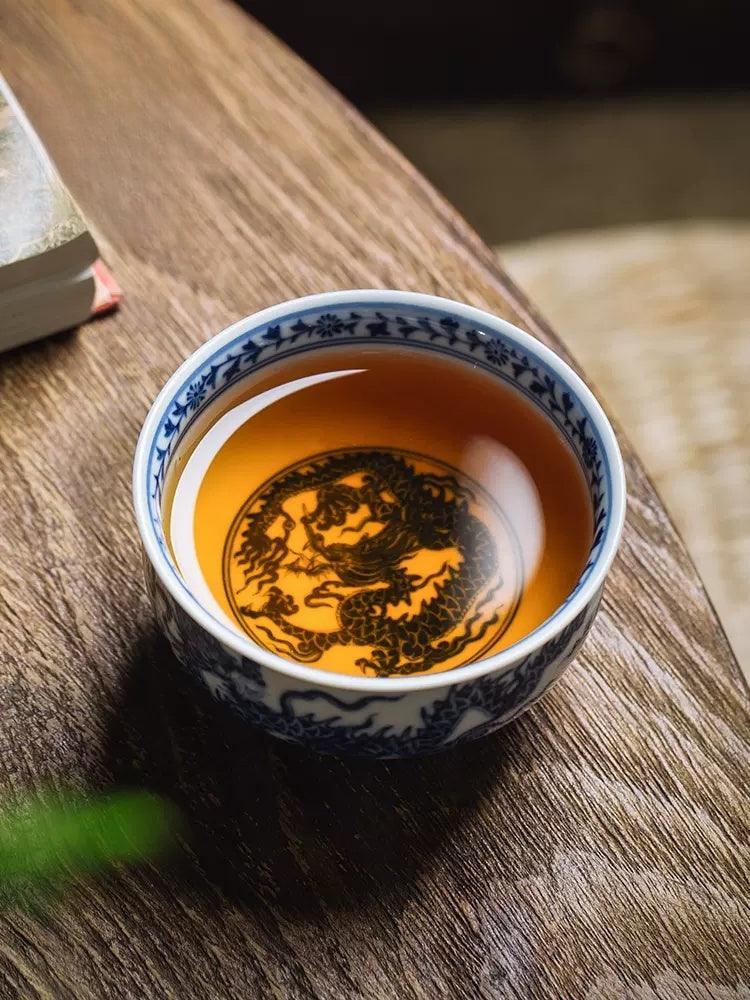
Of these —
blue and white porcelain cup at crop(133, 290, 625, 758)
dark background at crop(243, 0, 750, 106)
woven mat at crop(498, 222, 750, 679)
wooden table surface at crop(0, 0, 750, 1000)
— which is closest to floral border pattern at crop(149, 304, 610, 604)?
blue and white porcelain cup at crop(133, 290, 625, 758)

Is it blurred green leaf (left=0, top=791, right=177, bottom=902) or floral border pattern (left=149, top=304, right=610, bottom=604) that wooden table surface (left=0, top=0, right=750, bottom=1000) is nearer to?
blurred green leaf (left=0, top=791, right=177, bottom=902)

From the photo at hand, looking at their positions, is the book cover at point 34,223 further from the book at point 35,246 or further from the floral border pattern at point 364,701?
the floral border pattern at point 364,701

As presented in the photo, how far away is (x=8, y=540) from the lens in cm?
60

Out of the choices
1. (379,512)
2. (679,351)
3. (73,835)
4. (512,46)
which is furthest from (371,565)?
(512,46)

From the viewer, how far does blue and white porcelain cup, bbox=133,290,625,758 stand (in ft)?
1.44

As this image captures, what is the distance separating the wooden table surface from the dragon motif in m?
0.06

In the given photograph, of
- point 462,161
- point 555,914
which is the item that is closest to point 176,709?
point 555,914

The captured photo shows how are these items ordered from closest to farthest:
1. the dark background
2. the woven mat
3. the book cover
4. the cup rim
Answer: the cup rim
the book cover
the woven mat
the dark background

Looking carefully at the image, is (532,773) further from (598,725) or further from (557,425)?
(557,425)

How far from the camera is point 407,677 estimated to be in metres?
0.45

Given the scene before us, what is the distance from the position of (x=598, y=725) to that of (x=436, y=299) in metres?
0.22

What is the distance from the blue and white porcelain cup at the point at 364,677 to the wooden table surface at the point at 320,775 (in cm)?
6

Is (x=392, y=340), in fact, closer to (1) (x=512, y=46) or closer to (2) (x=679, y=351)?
(2) (x=679, y=351)

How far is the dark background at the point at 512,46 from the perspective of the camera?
151cm
